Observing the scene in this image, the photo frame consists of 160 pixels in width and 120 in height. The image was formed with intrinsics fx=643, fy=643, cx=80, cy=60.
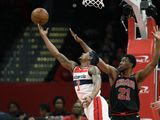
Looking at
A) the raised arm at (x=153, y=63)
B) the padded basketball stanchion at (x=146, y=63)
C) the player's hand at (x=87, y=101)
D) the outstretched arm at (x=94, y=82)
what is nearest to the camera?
the player's hand at (x=87, y=101)

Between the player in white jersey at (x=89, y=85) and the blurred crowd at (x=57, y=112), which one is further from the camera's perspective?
the blurred crowd at (x=57, y=112)

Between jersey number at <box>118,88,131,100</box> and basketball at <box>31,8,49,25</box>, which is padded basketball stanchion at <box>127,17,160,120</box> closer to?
jersey number at <box>118,88,131,100</box>

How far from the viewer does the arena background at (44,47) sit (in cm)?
1609

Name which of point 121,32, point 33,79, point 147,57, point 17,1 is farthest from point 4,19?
point 147,57

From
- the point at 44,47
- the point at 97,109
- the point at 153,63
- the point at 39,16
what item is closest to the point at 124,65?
the point at 153,63

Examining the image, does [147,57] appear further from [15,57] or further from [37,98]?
[15,57]

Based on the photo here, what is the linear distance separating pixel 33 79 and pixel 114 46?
2446mm

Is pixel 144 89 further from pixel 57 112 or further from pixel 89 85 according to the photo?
pixel 57 112

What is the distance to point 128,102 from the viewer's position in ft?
31.0

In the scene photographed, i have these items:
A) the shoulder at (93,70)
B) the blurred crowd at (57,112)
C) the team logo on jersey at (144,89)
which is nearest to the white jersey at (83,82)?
the shoulder at (93,70)

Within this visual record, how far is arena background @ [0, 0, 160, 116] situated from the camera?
634 inches

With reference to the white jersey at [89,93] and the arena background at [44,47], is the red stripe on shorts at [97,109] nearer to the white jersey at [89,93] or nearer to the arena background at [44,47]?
the white jersey at [89,93]

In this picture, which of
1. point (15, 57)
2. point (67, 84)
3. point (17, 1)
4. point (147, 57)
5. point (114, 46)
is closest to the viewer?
point (147, 57)

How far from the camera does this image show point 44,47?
60.4 ft
